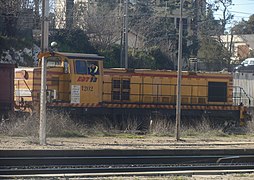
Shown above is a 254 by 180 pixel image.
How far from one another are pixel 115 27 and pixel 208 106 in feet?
77.5

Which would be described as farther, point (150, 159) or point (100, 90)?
point (100, 90)

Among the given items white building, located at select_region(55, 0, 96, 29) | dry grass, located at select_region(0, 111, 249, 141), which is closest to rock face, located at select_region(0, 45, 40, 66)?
white building, located at select_region(55, 0, 96, 29)

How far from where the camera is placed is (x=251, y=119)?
99.8 feet

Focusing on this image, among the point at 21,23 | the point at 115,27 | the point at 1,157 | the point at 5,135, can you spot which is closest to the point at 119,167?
the point at 1,157

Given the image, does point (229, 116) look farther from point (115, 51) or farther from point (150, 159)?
point (115, 51)

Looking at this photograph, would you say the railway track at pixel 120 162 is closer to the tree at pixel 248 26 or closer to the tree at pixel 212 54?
the tree at pixel 212 54

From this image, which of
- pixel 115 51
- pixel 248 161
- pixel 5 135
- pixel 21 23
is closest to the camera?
pixel 248 161

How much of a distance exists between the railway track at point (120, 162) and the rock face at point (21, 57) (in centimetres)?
2385

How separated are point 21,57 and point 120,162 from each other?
2630 centimetres

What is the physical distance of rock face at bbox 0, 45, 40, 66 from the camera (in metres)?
39.2

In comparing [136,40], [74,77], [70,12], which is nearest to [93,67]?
[74,77]

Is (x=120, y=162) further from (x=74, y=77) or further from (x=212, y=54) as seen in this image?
(x=212, y=54)

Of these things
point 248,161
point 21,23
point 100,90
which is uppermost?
point 21,23

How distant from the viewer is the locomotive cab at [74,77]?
27516mm
